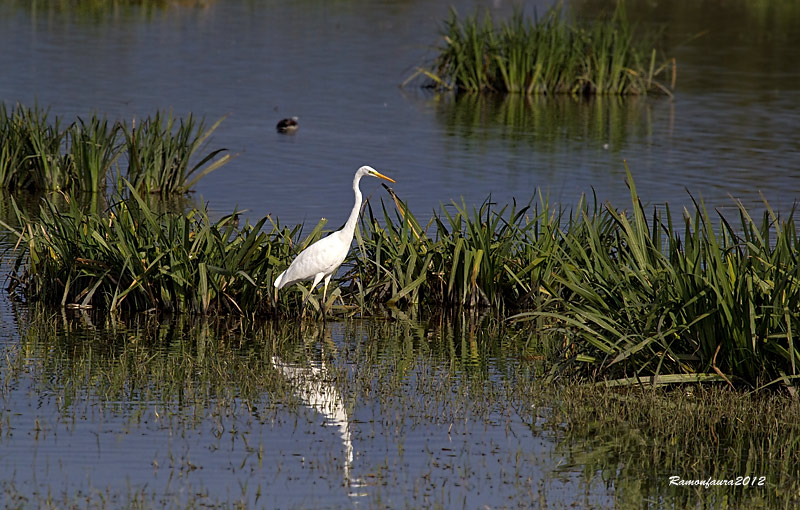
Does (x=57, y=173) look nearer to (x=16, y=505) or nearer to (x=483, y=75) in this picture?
(x=16, y=505)

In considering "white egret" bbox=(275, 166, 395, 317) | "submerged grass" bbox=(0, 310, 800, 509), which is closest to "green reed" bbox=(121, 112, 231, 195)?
"white egret" bbox=(275, 166, 395, 317)

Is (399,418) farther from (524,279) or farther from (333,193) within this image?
(333,193)

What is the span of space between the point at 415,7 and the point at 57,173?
33.0 m

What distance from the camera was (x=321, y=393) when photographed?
871 centimetres

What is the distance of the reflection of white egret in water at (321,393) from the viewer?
307 inches

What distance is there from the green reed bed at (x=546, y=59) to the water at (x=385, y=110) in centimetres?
62

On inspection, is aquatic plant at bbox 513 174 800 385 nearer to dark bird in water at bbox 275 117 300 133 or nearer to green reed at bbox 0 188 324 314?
green reed at bbox 0 188 324 314

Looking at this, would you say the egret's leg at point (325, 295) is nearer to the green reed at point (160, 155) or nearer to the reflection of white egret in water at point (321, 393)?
the reflection of white egret in water at point (321, 393)

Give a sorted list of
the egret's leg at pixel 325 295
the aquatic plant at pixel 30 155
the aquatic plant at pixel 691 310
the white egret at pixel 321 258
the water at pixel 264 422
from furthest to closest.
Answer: the aquatic plant at pixel 30 155
the egret's leg at pixel 325 295
the white egret at pixel 321 258
the aquatic plant at pixel 691 310
the water at pixel 264 422

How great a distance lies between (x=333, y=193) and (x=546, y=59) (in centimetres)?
1102

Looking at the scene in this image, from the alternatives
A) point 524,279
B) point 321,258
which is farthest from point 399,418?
point 524,279

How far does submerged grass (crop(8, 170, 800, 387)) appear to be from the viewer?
8.28 meters

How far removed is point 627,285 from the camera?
8547 mm

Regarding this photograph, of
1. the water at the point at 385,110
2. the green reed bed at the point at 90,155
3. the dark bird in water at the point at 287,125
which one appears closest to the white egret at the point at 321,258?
the water at the point at 385,110
